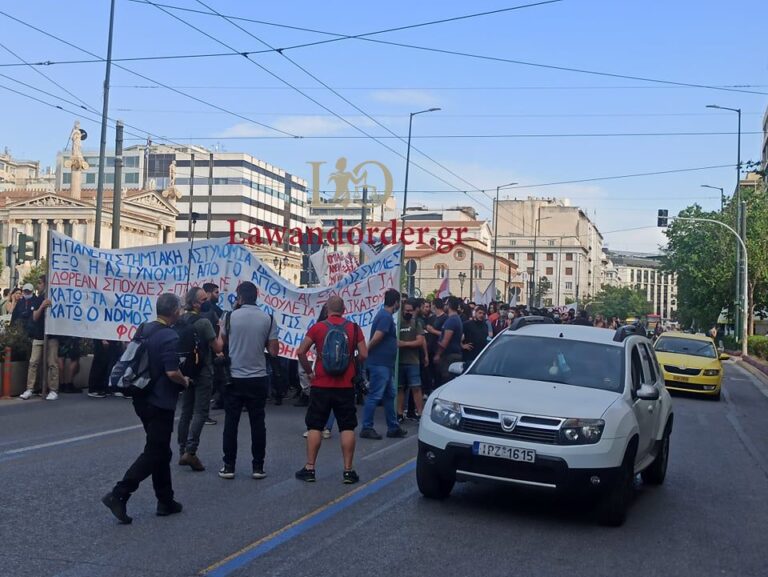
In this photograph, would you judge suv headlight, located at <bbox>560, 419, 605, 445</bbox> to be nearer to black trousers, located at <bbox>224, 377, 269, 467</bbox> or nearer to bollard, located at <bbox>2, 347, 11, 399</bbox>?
black trousers, located at <bbox>224, 377, 269, 467</bbox>

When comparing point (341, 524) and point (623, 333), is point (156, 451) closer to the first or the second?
point (341, 524)

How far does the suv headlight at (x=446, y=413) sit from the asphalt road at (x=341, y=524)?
0.69m

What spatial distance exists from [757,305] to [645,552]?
6105 centimetres

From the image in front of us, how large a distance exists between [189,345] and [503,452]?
3122mm

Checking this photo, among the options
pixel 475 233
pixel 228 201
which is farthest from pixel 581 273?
pixel 228 201

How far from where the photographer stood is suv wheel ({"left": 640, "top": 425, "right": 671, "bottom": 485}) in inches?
368

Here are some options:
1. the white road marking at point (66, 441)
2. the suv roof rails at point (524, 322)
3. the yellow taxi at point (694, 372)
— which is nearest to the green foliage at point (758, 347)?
the yellow taxi at point (694, 372)

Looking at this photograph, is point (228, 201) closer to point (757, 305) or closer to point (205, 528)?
point (757, 305)

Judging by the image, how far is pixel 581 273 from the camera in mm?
155250

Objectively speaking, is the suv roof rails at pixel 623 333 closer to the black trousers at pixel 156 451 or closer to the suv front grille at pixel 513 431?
the suv front grille at pixel 513 431

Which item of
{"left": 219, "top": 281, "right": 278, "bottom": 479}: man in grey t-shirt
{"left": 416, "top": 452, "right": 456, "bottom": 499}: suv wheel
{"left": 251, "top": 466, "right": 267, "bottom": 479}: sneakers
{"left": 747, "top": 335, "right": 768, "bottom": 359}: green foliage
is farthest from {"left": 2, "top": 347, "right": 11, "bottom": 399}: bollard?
{"left": 747, "top": 335, "right": 768, "bottom": 359}: green foliage

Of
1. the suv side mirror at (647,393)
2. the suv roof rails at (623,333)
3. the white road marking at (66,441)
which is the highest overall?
the suv roof rails at (623,333)

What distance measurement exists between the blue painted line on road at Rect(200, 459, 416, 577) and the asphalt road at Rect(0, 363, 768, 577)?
12mm

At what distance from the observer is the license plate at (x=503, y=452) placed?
7156 millimetres
